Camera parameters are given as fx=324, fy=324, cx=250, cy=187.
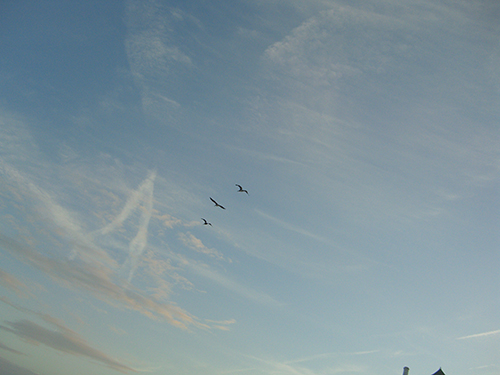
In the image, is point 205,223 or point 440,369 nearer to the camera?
point 440,369

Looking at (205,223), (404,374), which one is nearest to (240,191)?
(205,223)

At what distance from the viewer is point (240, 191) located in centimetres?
4922

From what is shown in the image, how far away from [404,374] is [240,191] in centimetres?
3788

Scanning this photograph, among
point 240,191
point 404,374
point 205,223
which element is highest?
point 240,191

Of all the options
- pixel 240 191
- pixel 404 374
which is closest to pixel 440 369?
pixel 404 374

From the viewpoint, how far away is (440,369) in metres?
47.4

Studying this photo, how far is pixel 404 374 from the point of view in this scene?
164 ft

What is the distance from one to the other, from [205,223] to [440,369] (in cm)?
4129

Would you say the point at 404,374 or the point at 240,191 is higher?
the point at 240,191

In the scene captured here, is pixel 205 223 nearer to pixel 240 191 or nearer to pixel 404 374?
pixel 240 191

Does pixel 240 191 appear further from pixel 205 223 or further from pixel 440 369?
pixel 440 369

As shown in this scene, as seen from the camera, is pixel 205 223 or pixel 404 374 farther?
pixel 205 223

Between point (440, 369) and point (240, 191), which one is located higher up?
point (240, 191)

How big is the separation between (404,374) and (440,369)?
5.26 meters
